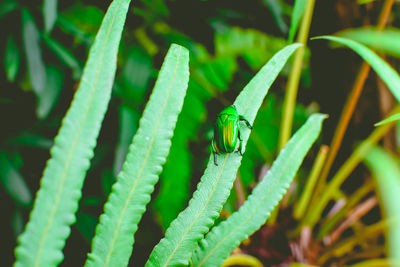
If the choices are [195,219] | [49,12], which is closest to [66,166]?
[195,219]

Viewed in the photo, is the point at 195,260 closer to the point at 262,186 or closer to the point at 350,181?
the point at 262,186

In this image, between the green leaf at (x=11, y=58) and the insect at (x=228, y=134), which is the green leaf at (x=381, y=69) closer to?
the insect at (x=228, y=134)

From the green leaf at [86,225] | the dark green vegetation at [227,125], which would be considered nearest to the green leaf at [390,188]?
the dark green vegetation at [227,125]

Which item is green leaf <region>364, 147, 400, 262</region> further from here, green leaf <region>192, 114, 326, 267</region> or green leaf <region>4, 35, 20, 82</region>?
green leaf <region>4, 35, 20, 82</region>

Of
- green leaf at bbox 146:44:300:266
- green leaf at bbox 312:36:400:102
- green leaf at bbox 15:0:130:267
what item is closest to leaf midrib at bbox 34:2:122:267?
green leaf at bbox 15:0:130:267

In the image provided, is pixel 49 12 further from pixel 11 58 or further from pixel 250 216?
pixel 250 216
